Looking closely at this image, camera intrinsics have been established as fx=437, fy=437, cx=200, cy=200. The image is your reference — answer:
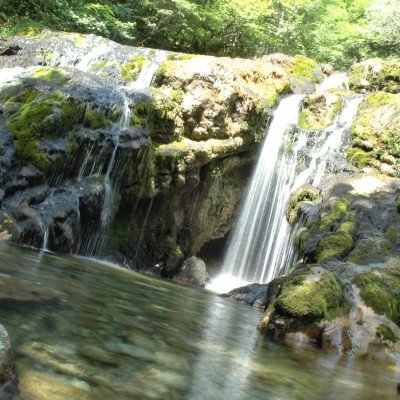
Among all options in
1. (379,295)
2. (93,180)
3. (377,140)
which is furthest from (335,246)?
(377,140)

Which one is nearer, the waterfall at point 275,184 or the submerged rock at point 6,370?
the submerged rock at point 6,370

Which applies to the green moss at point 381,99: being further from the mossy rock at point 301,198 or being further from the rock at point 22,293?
the rock at point 22,293

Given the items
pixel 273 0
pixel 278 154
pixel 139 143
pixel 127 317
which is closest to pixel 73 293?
pixel 127 317

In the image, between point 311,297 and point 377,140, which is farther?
point 377,140

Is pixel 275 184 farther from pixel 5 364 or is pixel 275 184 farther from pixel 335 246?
pixel 5 364

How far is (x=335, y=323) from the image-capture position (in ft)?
22.1

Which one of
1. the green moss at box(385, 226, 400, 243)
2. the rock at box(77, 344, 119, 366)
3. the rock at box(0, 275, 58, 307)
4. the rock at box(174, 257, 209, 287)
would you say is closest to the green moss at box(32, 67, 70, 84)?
the rock at box(174, 257, 209, 287)

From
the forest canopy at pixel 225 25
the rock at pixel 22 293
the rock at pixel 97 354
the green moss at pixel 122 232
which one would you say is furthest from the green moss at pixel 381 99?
the rock at pixel 97 354

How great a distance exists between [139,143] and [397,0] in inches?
920

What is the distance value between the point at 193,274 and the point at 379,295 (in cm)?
984

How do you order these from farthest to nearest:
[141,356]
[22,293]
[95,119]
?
[95,119], [22,293], [141,356]

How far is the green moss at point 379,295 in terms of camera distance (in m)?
7.16

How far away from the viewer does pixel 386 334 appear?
6.71 m

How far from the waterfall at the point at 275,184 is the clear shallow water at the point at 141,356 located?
36.0ft
